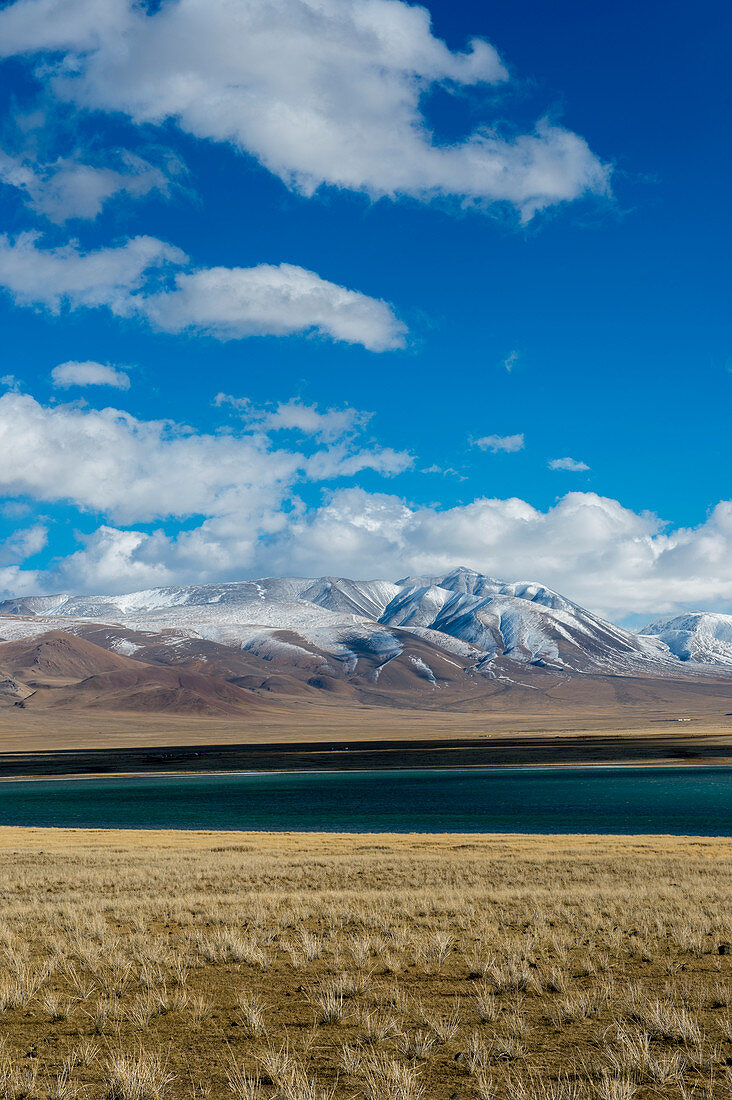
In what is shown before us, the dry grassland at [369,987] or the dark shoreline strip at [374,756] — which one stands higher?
the dry grassland at [369,987]

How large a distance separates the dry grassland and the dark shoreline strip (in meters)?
94.3

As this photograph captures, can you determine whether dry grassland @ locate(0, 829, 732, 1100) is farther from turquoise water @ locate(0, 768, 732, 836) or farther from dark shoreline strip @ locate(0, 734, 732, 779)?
dark shoreline strip @ locate(0, 734, 732, 779)

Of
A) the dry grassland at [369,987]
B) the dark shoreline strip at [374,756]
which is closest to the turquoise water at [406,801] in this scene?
the dark shoreline strip at [374,756]

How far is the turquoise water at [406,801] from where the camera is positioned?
50.8 meters

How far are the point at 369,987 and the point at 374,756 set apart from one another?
410 feet

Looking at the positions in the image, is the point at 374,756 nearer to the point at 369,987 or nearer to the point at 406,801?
the point at 406,801

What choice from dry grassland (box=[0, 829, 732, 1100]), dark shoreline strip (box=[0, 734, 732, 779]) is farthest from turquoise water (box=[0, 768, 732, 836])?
dry grassland (box=[0, 829, 732, 1100])

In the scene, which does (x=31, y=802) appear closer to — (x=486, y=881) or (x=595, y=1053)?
(x=486, y=881)

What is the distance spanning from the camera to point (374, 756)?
13525 cm

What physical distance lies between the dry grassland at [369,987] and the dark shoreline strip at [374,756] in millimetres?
94285

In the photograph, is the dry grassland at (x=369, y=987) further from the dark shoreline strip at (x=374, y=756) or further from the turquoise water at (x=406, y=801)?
the dark shoreline strip at (x=374, y=756)

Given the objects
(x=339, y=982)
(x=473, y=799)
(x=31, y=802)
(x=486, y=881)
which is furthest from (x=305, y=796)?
(x=339, y=982)

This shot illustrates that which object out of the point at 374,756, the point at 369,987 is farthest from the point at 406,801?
the point at 374,756

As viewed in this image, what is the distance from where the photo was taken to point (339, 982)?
1286 cm
